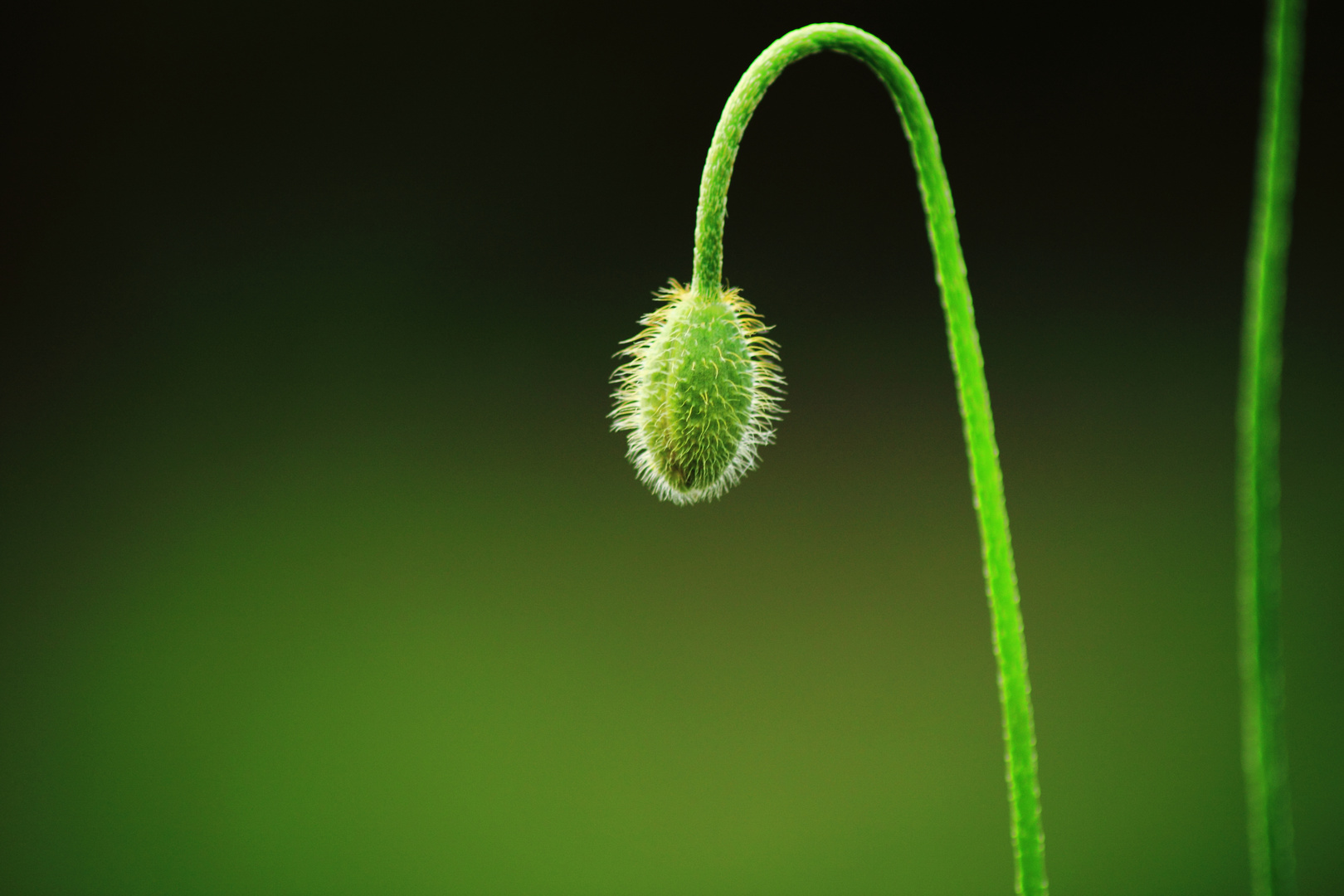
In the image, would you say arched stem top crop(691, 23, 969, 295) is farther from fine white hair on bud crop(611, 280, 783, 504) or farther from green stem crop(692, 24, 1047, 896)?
fine white hair on bud crop(611, 280, 783, 504)

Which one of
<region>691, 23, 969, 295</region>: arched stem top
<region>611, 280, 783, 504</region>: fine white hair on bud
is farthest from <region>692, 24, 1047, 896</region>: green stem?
<region>611, 280, 783, 504</region>: fine white hair on bud

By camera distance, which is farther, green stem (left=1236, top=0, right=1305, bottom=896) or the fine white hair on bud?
the fine white hair on bud

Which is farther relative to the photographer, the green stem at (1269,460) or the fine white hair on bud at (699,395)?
the fine white hair on bud at (699,395)

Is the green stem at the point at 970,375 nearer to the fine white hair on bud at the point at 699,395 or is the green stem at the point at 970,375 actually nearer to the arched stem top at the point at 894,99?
the arched stem top at the point at 894,99

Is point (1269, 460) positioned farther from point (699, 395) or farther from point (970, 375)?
point (699, 395)

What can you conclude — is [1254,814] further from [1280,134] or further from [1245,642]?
[1280,134]

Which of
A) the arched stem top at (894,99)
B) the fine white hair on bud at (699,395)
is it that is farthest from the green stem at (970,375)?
the fine white hair on bud at (699,395)
